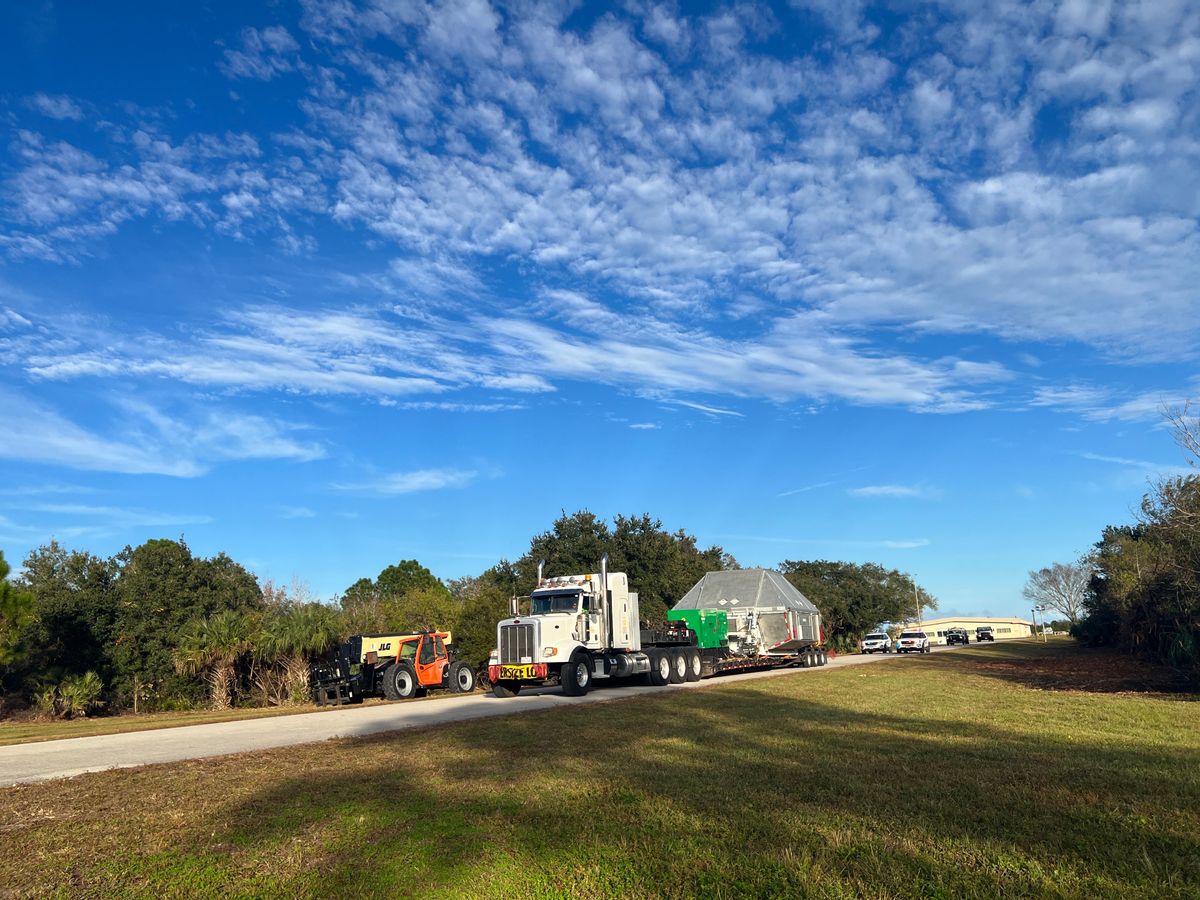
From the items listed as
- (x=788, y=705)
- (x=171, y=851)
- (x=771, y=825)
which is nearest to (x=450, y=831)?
(x=171, y=851)

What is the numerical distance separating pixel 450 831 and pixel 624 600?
57.9 ft

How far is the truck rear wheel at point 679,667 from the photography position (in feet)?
87.8

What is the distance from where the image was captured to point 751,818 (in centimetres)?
690

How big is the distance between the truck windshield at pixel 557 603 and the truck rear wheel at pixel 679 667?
17.8 feet

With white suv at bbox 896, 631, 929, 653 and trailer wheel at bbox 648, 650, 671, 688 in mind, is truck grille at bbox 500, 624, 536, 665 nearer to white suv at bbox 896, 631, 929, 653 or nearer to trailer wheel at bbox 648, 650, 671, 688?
trailer wheel at bbox 648, 650, 671, 688

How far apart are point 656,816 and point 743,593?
29.2 meters

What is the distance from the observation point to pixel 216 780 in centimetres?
988

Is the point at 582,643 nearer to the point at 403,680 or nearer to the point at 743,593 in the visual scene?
the point at 403,680

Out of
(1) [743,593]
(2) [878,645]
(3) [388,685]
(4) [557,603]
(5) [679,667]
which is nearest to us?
(4) [557,603]

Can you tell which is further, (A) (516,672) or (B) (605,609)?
(B) (605,609)

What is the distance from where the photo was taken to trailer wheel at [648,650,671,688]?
2552cm

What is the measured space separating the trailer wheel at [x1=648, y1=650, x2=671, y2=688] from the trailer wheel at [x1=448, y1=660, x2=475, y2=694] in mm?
5966

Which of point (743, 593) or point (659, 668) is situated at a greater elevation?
point (743, 593)

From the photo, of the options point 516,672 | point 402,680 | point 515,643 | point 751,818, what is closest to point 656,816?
point 751,818
